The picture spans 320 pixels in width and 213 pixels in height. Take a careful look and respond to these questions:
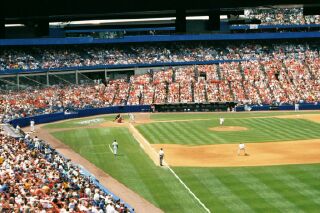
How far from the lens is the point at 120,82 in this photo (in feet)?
267

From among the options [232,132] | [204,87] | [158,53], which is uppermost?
[158,53]

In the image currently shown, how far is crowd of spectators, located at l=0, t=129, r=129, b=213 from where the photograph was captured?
20547 millimetres

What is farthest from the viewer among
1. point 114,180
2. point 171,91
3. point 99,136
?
point 171,91

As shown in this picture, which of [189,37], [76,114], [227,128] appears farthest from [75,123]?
[189,37]

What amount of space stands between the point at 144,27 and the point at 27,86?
2184 cm

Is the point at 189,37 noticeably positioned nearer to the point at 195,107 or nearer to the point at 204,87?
the point at 204,87

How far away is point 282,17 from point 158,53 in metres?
21.3

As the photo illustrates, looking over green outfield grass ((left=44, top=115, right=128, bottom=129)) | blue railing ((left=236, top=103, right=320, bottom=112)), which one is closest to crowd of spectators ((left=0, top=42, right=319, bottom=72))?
green outfield grass ((left=44, top=115, right=128, bottom=129))

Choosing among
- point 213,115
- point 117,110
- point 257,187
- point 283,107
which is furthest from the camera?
point 117,110

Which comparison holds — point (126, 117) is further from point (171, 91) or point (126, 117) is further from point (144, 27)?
point (144, 27)

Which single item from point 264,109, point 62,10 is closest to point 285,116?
point 264,109

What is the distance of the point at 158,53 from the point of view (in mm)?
86875

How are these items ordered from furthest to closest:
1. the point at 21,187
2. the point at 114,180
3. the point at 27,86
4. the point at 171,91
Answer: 1. the point at 171,91
2. the point at 27,86
3. the point at 114,180
4. the point at 21,187

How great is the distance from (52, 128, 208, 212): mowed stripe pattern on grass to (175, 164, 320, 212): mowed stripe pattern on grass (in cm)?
111
